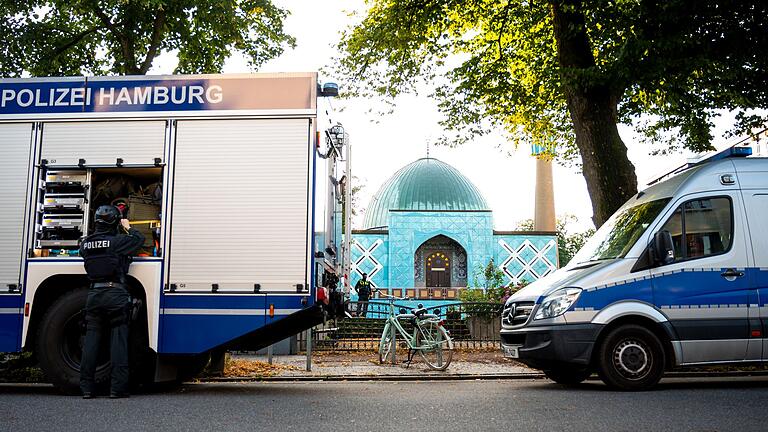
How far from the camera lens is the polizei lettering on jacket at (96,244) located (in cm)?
806

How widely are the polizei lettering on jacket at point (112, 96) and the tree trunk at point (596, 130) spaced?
6.42 metres

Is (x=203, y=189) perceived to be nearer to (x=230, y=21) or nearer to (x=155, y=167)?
(x=155, y=167)

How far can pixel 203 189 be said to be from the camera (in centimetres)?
873

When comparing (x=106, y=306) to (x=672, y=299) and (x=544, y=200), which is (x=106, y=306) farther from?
(x=544, y=200)

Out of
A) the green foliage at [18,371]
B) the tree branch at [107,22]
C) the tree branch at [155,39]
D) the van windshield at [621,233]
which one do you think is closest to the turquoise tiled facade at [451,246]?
the tree branch at [155,39]

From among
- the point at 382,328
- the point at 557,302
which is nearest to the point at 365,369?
the point at 382,328

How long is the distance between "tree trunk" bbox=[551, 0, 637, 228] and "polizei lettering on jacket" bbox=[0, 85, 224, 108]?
6.42 meters

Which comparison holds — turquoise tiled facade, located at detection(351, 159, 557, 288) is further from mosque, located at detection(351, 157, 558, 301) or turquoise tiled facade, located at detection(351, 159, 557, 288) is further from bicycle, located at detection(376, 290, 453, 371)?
bicycle, located at detection(376, 290, 453, 371)

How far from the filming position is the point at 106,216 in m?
8.18

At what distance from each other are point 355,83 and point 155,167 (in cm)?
1076

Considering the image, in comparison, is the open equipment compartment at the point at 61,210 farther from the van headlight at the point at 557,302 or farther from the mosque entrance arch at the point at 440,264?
the mosque entrance arch at the point at 440,264

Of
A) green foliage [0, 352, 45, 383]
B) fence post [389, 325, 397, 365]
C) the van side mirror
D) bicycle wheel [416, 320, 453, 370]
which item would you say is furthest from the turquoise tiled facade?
the van side mirror

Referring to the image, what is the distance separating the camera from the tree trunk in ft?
40.9

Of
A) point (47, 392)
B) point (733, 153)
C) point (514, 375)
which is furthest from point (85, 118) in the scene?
point (733, 153)
